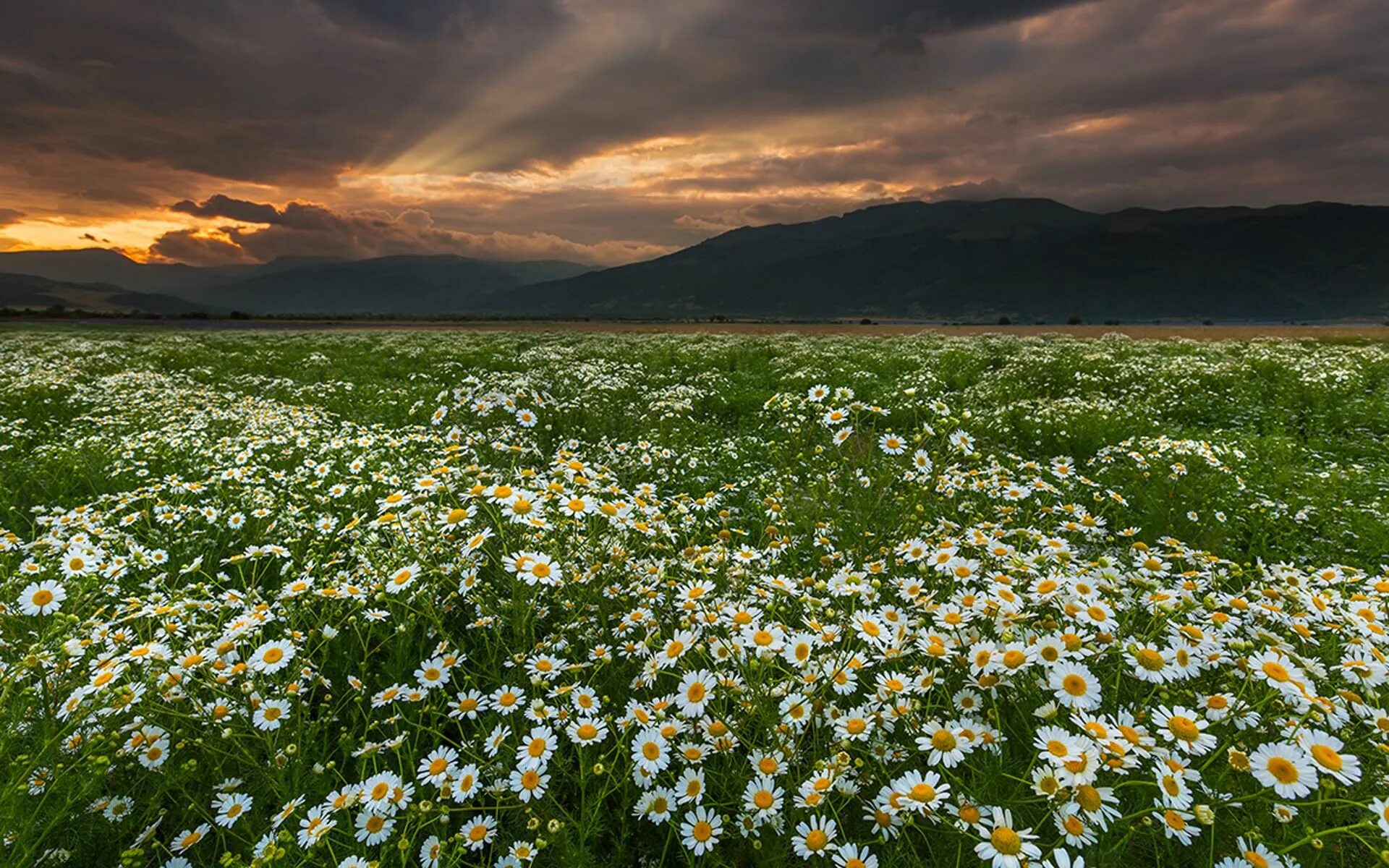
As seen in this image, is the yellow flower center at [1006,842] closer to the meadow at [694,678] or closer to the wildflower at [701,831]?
the meadow at [694,678]

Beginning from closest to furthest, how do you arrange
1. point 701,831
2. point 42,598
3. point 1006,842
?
point 1006,842
point 701,831
point 42,598

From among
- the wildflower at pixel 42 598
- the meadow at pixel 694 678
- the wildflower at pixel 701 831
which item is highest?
the wildflower at pixel 42 598

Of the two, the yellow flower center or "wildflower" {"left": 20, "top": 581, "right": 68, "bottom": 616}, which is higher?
"wildflower" {"left": 20, "top": 581, "right": 68, "bottom": 616}

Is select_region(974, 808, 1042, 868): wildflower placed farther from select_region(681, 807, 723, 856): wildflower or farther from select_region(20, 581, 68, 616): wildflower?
select_region(20, 581, 68, 616): wildflower

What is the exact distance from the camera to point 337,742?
319cm

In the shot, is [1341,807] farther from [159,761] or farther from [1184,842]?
[159,761]

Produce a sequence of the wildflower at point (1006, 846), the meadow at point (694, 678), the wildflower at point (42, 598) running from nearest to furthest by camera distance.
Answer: the wildflower at point (1006, 846), the meadow at point (694, 678), the wildflower at point (42, 598)

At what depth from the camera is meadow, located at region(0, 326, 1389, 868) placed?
91.4 inches

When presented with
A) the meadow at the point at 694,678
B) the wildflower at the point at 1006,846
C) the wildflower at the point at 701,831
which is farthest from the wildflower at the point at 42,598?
the wildflower at the point at 1006,846

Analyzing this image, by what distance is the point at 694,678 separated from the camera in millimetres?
2756

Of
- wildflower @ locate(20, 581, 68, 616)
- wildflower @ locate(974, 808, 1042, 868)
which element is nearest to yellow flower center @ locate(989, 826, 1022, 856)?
wildflower @ locate(974, 808, 1042, 868)

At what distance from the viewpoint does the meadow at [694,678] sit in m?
2.32

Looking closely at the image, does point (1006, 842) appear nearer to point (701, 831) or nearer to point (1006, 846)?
point (1006, 846)

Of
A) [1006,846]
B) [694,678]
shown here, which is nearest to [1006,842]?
[1006,846]
